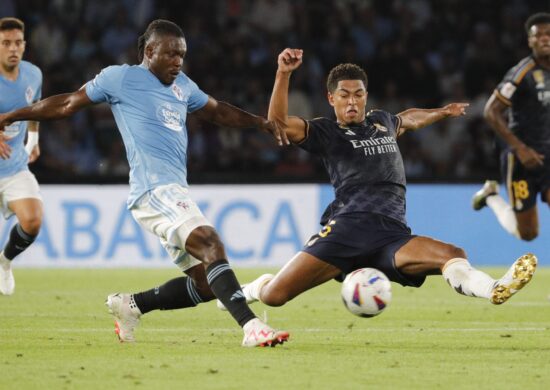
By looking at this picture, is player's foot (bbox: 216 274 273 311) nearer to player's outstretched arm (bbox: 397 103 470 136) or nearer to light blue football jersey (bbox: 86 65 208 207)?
light blue football jersey (bbox: 86 65 208 207)

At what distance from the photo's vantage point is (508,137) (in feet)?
35.2

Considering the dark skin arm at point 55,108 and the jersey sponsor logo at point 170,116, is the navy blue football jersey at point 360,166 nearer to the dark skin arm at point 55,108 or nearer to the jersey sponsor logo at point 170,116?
the jersey sponsor logo at point 170,116

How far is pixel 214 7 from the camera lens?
19.1m

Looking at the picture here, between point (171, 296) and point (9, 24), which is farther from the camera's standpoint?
point (9, 24)

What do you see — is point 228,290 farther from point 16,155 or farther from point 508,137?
point 16,155

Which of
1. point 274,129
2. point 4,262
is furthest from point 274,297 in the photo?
point 4,262

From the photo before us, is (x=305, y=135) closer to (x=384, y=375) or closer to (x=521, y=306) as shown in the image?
(x=384, y=375)

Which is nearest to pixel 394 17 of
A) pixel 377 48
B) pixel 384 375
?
pixel 377 48

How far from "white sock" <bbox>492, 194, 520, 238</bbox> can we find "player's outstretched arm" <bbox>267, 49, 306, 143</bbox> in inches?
173

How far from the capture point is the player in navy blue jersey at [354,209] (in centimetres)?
767

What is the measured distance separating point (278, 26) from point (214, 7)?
1.12 m

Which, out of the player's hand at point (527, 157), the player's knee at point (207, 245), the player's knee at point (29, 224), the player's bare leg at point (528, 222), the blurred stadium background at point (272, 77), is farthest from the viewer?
the blurred stadium background at point (272, 77)

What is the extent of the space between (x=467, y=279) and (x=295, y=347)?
115 centimetres

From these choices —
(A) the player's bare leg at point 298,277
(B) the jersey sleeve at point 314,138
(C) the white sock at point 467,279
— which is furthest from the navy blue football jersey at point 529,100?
(C) the white sock at point 467,279
